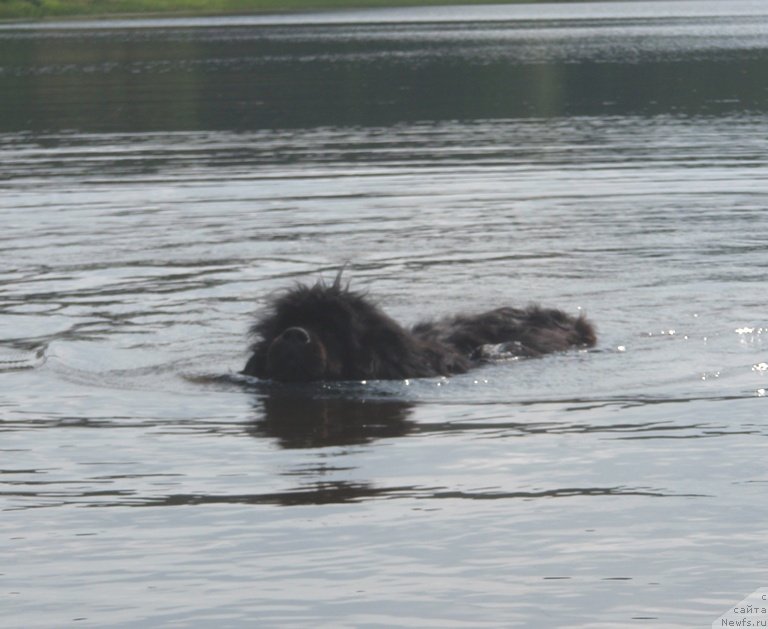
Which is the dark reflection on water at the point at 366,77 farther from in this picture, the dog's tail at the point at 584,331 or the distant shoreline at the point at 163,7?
the distant shoreline at the point at 163,7

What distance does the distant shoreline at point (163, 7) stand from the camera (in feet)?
382

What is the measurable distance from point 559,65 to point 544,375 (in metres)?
42.1

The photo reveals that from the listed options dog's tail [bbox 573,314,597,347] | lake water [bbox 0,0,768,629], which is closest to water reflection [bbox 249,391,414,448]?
lake water [bbox 0,0,768,629]

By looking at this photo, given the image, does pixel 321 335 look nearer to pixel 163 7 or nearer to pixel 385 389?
pixel 385 389

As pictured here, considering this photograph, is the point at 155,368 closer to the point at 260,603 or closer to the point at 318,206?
the point at 260,603

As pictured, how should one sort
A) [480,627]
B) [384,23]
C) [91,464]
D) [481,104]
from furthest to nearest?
[384,23]
[481,104]
[91,464]
[480,627]

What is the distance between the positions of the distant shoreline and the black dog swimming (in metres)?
103

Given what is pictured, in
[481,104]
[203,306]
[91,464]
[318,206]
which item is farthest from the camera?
[481,104]

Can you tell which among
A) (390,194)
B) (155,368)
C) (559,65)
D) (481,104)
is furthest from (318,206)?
(559,65)

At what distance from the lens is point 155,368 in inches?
533

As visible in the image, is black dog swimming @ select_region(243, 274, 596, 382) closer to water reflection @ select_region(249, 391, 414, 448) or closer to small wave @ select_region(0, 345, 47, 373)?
water reflection @ select_region(249, 391, 414, 448)

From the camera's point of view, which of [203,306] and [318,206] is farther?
[318,206]

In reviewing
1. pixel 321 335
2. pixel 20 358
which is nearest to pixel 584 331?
pixel 321 335

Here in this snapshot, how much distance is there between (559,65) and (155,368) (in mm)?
41973
